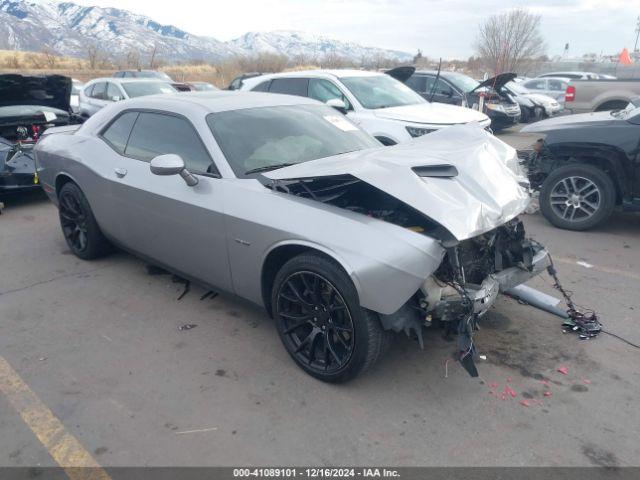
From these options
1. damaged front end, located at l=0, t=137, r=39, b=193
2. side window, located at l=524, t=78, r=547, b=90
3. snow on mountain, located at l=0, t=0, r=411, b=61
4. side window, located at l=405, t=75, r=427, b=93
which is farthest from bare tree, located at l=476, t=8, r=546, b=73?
snow on mountain, located at l=0, t=0, r=411, b=61

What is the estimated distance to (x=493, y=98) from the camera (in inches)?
543

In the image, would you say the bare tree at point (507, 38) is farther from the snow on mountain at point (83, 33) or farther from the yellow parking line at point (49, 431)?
the snow on mountain at point (83, 33)

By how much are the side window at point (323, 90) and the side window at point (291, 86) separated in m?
0.13

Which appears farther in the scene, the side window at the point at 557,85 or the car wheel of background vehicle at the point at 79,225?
the side window at the point at 557,85

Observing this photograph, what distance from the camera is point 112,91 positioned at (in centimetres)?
1195

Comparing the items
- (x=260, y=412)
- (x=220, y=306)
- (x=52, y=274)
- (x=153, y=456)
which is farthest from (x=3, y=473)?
(x=52, y=274)

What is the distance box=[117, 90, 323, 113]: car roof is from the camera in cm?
392

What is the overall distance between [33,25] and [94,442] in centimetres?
18722

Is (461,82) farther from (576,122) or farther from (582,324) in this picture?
(582,324)

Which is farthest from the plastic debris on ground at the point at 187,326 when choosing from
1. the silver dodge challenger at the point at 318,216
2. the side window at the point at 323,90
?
the side window at the point at 323,90

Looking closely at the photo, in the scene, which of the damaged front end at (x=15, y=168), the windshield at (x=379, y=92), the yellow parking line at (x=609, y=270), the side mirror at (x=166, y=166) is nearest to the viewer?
the side mirror at (x=166, y=166)

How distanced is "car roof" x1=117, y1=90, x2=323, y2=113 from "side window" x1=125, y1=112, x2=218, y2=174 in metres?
0.11

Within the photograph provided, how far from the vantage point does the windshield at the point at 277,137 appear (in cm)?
358

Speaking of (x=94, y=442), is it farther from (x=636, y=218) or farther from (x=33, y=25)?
(x=33, y=25)
